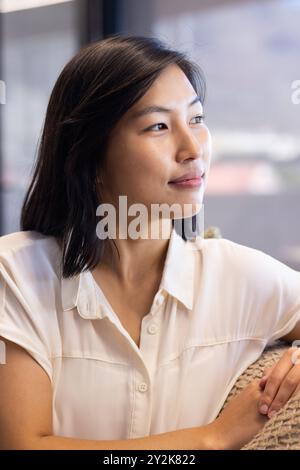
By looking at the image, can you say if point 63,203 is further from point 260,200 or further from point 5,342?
point 260,200

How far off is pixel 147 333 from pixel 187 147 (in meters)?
0.37

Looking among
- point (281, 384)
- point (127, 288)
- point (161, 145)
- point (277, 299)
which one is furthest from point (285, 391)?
point (161, 145)

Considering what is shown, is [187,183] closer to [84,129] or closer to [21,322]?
[84,129]

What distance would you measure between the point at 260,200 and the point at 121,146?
1971mm

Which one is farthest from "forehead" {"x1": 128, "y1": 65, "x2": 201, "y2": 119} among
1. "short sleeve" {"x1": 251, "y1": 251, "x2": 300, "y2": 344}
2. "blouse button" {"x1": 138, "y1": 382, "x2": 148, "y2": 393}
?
"blouse button" {"x1": 138, "y1": 382, "x2": 148, "y2": 393}

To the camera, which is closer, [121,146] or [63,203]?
[121,146]

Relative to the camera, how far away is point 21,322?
46.9 inches

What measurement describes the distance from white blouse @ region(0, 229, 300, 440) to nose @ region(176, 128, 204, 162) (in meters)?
0.21

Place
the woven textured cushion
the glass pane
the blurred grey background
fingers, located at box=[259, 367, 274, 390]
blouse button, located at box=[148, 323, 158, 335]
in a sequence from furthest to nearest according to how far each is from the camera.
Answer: the glass pane → the blurred grey background → blouse button, located at box=[148, 323, 158, 335] → fingers, located at box=[259, 367, 274, 390] → the woven textured cushion

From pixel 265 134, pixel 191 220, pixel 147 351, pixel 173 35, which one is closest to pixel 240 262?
pixel 191 220

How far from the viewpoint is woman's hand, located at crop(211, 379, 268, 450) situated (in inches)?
42.8

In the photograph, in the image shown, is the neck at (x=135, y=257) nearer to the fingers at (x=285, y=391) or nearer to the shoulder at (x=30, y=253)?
the shoulder at (x=30, y=253)

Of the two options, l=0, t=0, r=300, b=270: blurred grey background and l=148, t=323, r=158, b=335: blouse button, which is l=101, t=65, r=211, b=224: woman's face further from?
l=0, t=0, r=300, b=270: blurred grey background
